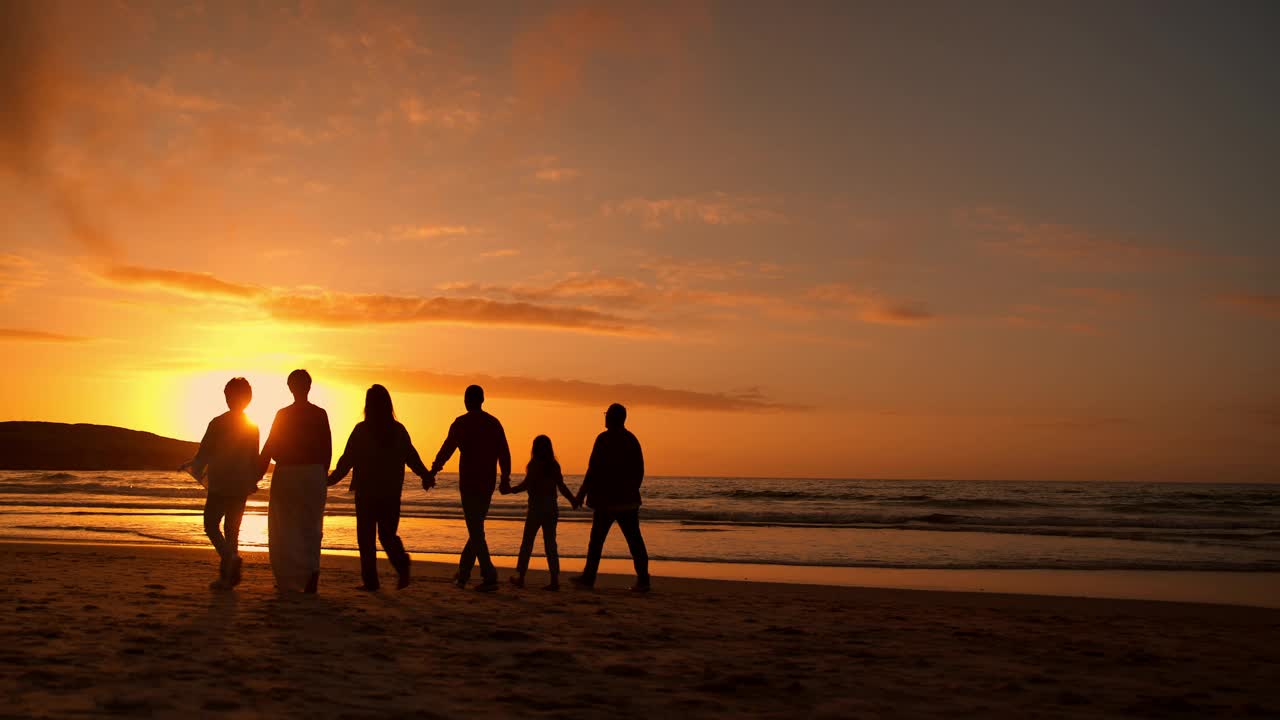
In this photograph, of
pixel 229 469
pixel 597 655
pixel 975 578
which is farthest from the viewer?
pixel 975 578

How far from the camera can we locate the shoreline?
39.3 ft

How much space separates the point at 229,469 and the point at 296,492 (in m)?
0.78

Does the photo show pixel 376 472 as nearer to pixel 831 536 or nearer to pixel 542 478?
pixel 542 478

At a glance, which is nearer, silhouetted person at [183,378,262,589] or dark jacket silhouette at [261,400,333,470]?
dark jacket silhouette at [261,400,333,470]

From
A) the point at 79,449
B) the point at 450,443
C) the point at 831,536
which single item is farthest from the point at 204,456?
the point at 79,449

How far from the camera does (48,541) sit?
16.9 metres

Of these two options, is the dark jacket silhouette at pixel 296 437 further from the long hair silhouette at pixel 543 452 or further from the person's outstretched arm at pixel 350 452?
the long hair silhouette at pixel 543 452

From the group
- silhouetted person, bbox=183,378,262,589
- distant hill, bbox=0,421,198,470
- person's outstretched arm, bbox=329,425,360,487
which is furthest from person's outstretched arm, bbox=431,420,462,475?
distant hill, bbox=0,421,198,470

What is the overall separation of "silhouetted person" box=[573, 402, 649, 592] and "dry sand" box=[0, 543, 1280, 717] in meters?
0.57

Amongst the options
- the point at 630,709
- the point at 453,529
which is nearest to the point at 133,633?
the point at 630,709

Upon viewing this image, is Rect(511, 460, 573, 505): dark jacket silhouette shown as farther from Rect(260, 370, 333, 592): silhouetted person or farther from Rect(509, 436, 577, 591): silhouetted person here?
Rect(260, 370, 333, 592): silhouetted person

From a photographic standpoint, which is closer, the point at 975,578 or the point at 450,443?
the point at 450,443

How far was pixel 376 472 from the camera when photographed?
8.97 meters

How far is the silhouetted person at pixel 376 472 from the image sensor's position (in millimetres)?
8953
